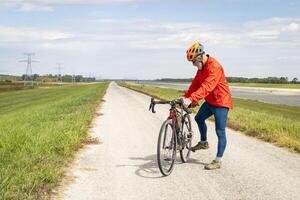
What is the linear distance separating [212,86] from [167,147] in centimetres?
124

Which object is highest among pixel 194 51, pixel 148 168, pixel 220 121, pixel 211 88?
pixel 194 51

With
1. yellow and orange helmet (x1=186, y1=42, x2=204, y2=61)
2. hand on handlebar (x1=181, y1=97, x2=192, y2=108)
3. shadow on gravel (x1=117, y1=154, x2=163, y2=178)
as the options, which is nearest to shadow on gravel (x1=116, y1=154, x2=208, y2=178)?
shadow on gravel (x1=117, y1=154, x2=163, y2=178)

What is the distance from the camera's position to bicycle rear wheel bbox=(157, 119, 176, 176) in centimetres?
706

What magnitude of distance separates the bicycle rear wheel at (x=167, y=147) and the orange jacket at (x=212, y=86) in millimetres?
611

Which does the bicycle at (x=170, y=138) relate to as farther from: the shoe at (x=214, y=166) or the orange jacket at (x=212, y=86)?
the shoe at (x=214, y=166)

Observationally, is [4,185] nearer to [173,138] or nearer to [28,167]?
[28,167]

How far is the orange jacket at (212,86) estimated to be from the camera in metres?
7.31

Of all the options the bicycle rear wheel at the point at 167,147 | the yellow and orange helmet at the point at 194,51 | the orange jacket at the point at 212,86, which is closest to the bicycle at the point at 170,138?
the bicycle rear wheel at the point at 167,147

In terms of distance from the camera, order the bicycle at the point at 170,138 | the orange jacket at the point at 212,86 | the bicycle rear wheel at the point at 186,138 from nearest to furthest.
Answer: the bicycle at the point at 170,138
the orange jacket at the point at 212,86
the bicycle rear wheel at the point at 186,138

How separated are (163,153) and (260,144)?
426cm

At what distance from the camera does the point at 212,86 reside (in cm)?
733

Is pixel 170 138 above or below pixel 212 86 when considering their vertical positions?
below

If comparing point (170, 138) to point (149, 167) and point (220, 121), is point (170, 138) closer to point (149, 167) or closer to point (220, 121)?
point (149, 167)

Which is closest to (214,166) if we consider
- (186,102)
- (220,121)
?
(220,121)
